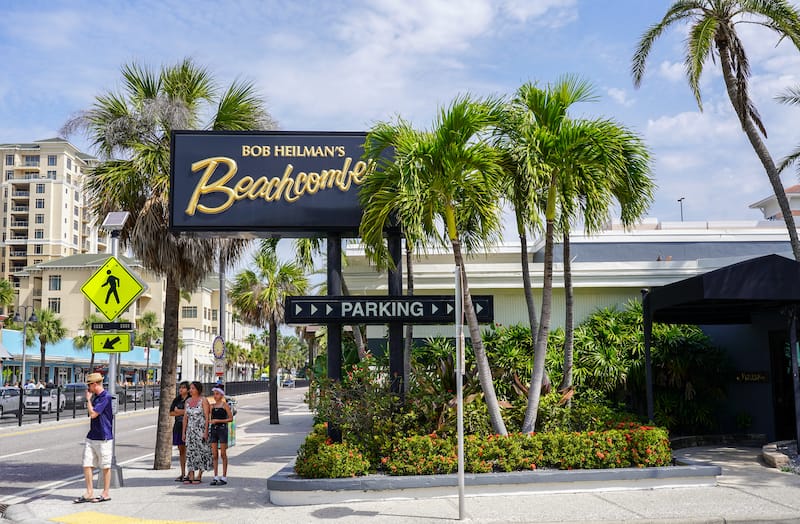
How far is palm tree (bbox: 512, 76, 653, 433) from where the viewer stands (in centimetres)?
1122

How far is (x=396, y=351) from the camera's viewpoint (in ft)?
41.0

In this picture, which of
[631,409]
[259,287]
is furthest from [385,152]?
[259,287]

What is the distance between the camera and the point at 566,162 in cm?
1138

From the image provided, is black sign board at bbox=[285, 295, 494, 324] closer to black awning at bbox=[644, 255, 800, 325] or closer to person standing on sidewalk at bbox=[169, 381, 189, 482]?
person standing on sidewalk at bbox=[169, 381, 189, 482]

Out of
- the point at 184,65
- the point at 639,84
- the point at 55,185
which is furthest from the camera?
the point at 55,185

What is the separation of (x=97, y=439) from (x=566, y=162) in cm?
809

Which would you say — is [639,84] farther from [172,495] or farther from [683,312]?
[172,495]

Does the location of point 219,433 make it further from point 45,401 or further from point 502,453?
point 45,401

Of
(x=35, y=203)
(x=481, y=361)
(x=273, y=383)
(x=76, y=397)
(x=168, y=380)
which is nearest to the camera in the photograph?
(x=481, y=361)

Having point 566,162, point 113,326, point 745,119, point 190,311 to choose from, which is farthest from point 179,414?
point 190,311

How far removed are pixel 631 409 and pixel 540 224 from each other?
915 cm

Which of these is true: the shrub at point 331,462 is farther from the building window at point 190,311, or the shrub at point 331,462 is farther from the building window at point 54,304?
the building window at point 190,311

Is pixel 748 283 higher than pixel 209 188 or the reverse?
the reverse

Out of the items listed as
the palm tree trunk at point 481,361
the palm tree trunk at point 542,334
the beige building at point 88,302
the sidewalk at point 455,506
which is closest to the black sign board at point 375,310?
the palm tree trunk at point 481,361
